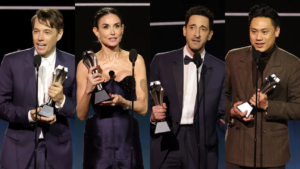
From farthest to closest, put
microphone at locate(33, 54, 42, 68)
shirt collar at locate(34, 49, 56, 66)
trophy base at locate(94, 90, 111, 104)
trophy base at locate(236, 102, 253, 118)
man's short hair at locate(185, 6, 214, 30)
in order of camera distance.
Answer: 1. man's short hair at locate(185, 6, 214, 30)
2. shirt collar at locate(34, 49, 56, 66)
3. trophy base at locate(236, 102, 253, 118)
4. trophy base at locate(94, 90, 111, 104)
5. microphone at locate(33, 54, 42, 68)

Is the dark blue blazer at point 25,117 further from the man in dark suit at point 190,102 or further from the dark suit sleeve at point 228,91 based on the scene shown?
the dark suit sleeve at point 228,91

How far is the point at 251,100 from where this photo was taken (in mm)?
4727

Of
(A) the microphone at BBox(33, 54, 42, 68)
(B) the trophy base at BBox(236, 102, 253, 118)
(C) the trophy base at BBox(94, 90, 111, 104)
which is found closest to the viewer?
(A) the microphone at BBox(33, 54, 42, 68)

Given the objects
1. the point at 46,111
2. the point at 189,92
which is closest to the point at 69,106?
the point at 46,111

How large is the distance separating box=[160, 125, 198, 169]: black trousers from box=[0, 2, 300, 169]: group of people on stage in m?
0.01

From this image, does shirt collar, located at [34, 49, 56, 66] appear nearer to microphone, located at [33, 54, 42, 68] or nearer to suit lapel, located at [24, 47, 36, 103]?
suit lapel, located at [24, 47, 36, 103]

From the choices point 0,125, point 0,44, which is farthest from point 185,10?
point 0,125

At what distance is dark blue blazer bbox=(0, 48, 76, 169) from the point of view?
4734mm

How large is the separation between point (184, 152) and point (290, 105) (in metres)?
1.35

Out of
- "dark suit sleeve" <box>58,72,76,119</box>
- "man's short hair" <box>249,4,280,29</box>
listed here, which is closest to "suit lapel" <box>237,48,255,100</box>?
"man's short hair" <box>249,4,280,29</box>

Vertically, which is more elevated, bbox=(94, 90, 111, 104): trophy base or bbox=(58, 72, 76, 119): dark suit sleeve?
bbox=(94, 90, 111, 104): trophy base

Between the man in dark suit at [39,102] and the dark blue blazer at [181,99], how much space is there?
103cm

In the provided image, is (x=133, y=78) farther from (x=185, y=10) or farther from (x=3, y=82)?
(x=3, y=82)

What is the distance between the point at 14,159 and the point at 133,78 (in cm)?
169
